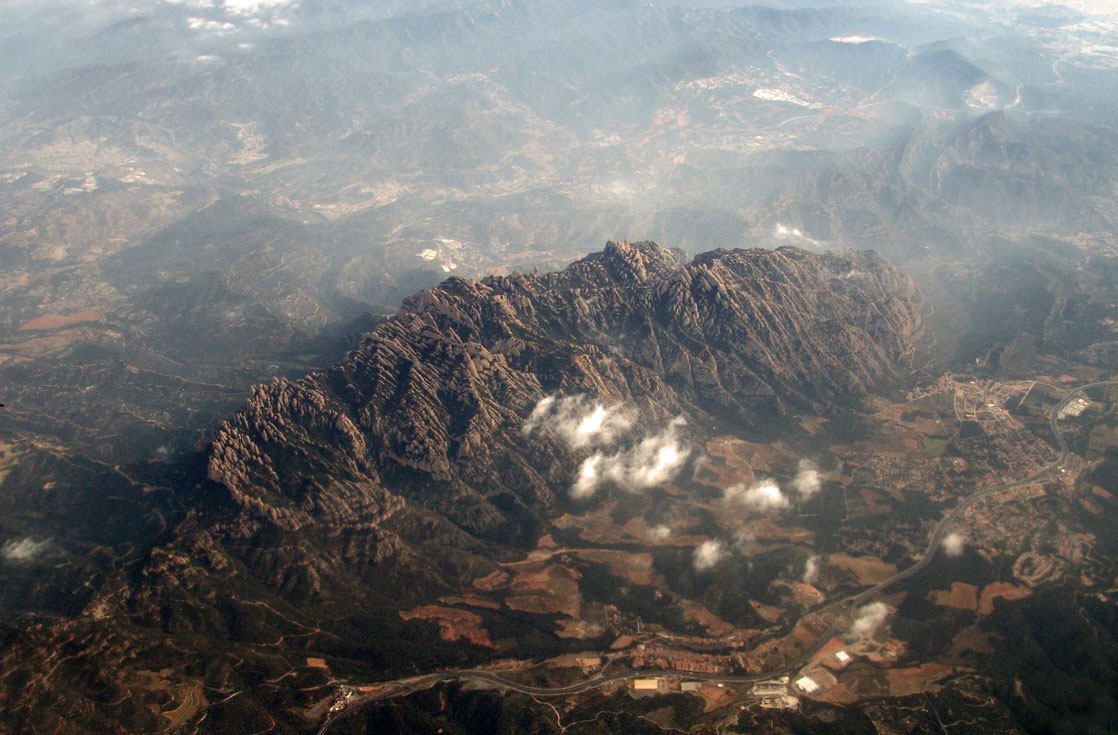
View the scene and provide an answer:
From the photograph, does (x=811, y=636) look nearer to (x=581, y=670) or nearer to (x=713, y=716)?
(x=713, y=716)

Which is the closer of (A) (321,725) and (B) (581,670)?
(A) (321,725)

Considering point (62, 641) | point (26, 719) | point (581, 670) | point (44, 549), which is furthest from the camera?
point (44, 549)

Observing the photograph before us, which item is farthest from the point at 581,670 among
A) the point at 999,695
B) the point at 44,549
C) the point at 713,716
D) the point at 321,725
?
the point at 44,549

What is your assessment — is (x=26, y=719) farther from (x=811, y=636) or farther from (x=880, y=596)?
(x=880, y=596)

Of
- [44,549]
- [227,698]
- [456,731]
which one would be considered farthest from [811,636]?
[44,549]

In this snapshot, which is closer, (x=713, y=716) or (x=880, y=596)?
(x=713, y=716)

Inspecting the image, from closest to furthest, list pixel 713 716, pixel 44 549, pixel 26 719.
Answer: pixel 26 719 → pixel 713 716 → pixel 44 549

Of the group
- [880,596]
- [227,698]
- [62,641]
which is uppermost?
[62,641]

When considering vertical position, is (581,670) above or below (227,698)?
below

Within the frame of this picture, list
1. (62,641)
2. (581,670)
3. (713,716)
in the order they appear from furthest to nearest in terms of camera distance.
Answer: (581,670) < (713,716) < (62,641)
